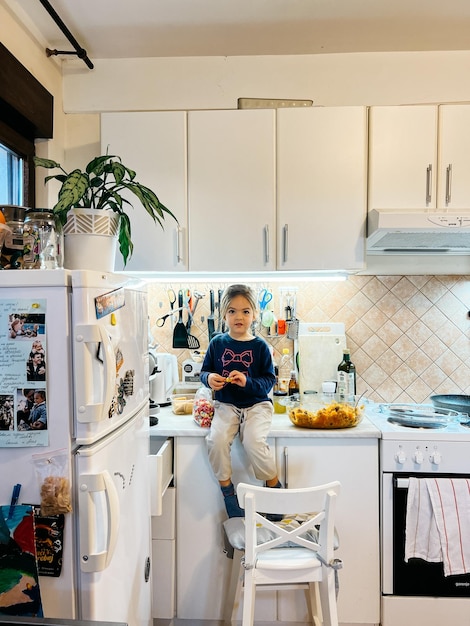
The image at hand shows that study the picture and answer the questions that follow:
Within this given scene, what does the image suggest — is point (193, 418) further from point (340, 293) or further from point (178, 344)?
point (340, 293)

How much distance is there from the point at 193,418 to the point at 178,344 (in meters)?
0.47

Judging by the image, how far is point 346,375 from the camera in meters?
2.14

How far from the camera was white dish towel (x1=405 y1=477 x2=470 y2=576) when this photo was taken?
165 cm

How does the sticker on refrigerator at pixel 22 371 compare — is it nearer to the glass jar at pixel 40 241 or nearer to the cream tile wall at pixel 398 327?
the glass jar at pixel 40 241

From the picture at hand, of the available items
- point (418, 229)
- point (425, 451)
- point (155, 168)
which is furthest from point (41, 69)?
point (425, 451)

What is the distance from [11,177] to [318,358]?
66.2 inches

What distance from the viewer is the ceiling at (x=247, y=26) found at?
5.60ft

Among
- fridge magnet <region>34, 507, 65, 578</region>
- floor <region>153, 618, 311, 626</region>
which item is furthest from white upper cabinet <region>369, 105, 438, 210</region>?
floor <region>153, 618, 311, 626</region>

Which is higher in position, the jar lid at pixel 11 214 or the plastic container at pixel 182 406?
the jar lid at pixel 11 214

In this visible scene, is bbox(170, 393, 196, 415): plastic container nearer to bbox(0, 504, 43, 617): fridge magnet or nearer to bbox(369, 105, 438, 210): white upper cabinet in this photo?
bbox(0, 504, 43, 617): fridge magnet

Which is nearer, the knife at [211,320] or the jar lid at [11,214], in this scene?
the jar lid at [11,214]

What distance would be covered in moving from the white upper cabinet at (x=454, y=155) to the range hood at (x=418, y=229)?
Result: 0.36 ft

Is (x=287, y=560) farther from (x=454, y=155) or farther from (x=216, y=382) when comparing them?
(x=454, y=155)

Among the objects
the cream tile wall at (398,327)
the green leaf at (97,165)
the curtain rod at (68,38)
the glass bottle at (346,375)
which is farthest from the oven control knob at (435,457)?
the curtain rod at (68,38)
